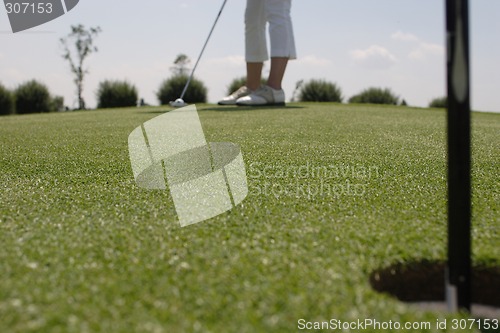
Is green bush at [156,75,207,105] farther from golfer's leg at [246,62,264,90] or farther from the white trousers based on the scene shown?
the white trousers

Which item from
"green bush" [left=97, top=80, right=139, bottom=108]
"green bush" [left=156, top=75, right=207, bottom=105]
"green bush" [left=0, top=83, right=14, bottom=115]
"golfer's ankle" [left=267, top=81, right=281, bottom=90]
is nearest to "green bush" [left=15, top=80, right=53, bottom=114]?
"green bush" [left=0, top=83, right=14, bottom=115]

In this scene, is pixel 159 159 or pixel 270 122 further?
pixel 270 122

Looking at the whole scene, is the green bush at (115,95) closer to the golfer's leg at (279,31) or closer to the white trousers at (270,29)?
the white trousers at (270,29)

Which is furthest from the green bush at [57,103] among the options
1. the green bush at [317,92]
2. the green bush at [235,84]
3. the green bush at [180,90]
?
the green bush at [317,92]

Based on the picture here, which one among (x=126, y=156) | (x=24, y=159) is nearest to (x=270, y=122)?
(x=126, y=156)

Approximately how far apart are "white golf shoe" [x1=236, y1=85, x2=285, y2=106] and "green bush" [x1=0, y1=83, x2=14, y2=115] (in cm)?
825

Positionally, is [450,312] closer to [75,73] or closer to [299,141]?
[299,141]

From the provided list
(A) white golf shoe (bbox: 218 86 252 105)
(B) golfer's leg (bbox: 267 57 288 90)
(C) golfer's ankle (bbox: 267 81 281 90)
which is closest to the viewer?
(B) golfer's leg (bbox: 267 57 288 90)

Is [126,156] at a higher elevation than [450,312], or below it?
higher

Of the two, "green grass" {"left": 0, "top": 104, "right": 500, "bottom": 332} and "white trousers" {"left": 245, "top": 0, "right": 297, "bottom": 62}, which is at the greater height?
"white trousers" {"left": 245, "top": 0, "right": 297, "bottom": 62}

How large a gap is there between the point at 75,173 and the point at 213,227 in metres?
1.13

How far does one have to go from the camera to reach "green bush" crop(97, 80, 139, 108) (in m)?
13.2

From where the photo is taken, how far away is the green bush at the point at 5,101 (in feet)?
42.6

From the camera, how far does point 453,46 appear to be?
1.01 metres
